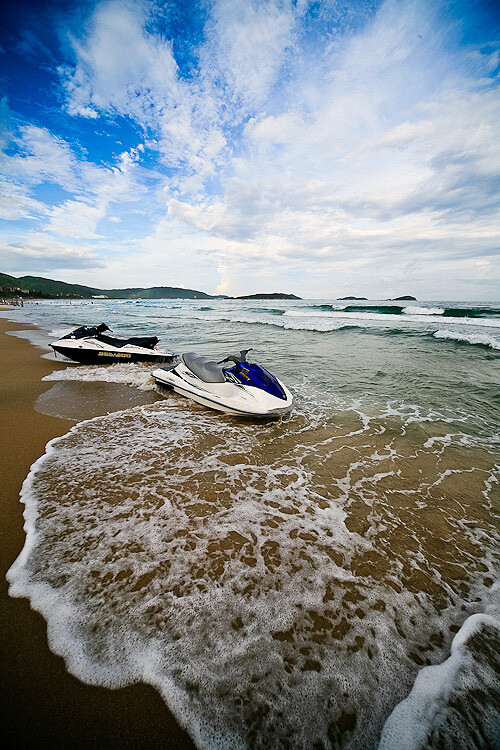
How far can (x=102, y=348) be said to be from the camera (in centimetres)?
918

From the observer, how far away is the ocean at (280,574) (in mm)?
1652

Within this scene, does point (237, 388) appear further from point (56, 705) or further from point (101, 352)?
point (101, 352)

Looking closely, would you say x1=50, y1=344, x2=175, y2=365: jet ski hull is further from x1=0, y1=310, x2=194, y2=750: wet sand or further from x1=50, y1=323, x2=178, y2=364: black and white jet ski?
x1=0, y1=310, x2=194, y2=750: wet sand

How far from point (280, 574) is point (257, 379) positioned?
3638 millimetres

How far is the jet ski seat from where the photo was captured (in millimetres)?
5916

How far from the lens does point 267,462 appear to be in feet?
14.0

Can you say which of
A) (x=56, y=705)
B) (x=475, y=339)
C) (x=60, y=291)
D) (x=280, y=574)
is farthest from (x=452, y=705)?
(x=60, y=291)

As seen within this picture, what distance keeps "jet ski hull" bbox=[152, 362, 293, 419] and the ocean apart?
1.41 ft

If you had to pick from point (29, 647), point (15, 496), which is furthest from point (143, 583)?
point (15, 496)

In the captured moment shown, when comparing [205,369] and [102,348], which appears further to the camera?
[102,348]

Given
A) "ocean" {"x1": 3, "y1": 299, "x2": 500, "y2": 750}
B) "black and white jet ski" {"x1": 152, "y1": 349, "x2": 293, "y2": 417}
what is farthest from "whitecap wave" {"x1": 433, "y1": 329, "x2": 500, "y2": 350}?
"black and white jet ski" {"x1": 152, "y1": 349, "x2": 293, "y2": 417}

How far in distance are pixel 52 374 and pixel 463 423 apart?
35.2 ft

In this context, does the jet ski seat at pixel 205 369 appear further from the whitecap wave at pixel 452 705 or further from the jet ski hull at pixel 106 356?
the whitecap wave at pixel 452 705

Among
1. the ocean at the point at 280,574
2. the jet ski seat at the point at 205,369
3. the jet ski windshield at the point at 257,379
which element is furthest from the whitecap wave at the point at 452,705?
the jet ski seat at the point at 205,369
